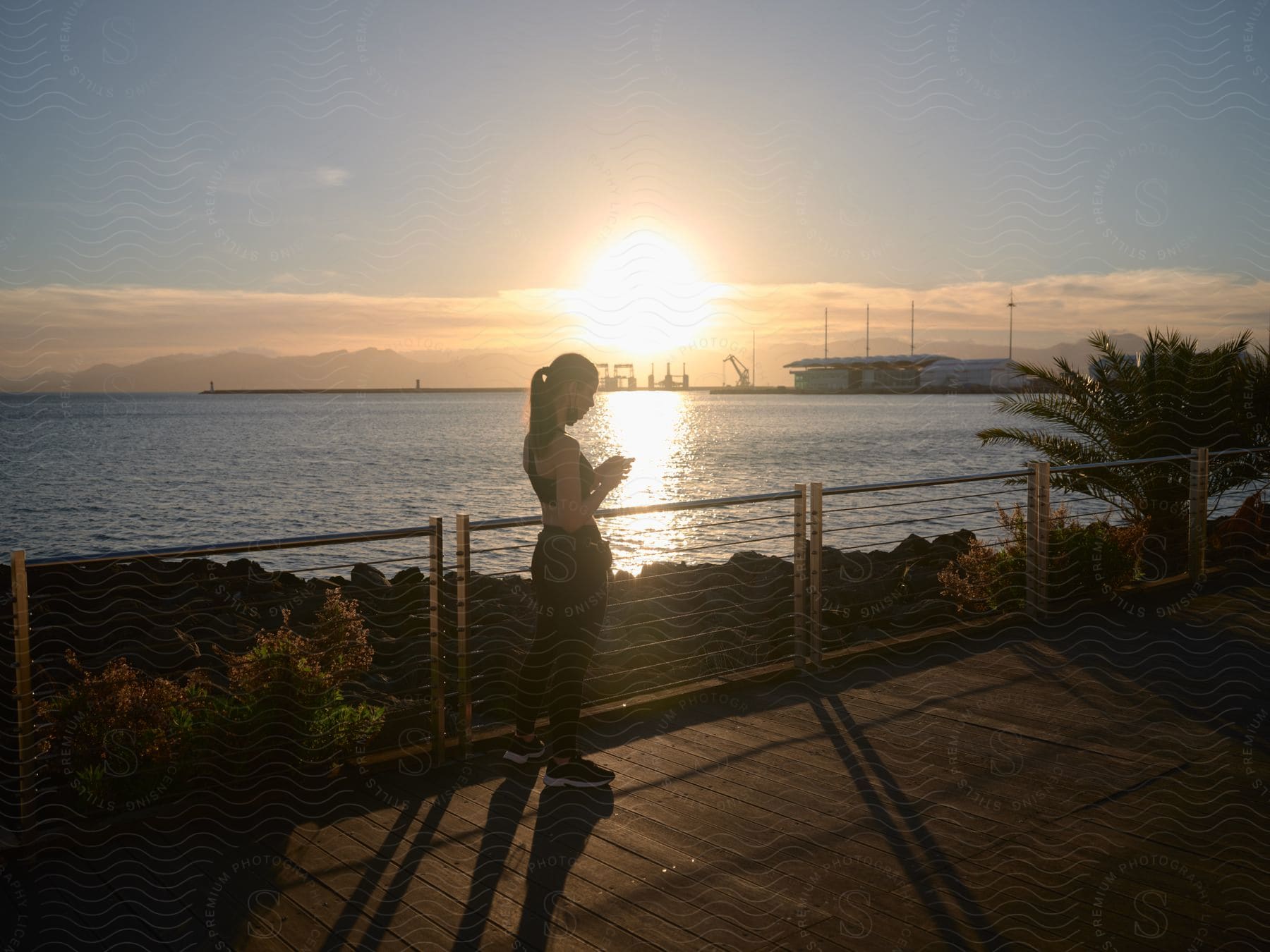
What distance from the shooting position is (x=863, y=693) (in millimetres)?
6137

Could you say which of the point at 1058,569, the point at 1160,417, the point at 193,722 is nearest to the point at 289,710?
the point at 193,722

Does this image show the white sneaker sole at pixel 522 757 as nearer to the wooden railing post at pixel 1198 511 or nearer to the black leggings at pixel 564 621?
the black leggings at pixel 564 621

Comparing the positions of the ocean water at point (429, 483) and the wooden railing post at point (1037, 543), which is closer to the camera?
the wooden railing post at point (1037, 543)

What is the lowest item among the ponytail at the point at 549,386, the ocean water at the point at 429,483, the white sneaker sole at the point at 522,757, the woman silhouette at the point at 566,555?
the ocean water at the point at 429,483

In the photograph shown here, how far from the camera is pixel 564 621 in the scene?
479 cm

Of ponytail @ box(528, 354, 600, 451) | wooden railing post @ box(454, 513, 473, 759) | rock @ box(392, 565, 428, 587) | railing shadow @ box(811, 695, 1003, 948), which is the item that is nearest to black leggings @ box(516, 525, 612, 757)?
wooden railing post @ box(454, 513, 473, 759)

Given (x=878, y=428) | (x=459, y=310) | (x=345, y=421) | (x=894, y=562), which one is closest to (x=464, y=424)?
(x=345, y=421)

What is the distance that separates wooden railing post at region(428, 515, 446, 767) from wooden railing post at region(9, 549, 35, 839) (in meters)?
1.71

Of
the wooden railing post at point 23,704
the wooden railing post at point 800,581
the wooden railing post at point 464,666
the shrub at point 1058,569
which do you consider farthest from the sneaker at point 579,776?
the shrub at point 1058,569

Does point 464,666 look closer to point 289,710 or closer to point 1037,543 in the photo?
point 289,710

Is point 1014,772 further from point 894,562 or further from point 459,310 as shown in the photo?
point 894,562

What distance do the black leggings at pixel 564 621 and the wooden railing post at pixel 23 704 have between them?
2.09 meters

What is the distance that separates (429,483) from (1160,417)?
34.0m

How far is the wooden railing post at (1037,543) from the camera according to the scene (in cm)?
779
